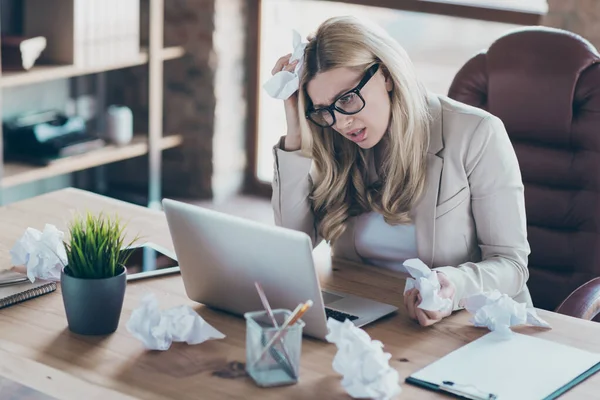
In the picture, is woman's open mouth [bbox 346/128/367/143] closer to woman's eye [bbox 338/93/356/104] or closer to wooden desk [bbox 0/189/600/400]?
woman's eye [bbox 338/93/356/104]

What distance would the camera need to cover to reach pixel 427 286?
Result: 1709 millimetres

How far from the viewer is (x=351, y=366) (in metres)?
1.44

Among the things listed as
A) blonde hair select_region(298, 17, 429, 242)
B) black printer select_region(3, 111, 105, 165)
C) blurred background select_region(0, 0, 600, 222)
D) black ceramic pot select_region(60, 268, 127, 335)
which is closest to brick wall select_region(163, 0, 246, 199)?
blurred background select_region(0, 0, 600, 222)

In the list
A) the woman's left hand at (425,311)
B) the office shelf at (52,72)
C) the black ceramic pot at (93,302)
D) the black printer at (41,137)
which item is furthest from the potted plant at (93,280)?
the black printer at (41,137)

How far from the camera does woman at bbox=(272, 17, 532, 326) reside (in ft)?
6.63

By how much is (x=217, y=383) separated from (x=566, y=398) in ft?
1.73

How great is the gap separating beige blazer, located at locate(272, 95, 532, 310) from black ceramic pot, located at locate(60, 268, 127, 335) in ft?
2.06

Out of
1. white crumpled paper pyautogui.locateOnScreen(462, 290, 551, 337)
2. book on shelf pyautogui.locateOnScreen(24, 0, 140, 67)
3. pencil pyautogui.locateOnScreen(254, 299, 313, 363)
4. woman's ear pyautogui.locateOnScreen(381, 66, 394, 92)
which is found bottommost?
white crumpled paper pyautogui.locateOnScreen(462, 290, 551, 337)

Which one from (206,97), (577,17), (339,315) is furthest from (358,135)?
(206,97)

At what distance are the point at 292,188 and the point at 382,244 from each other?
240 millimetres

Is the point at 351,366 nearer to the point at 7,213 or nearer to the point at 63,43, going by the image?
the point at 7,213

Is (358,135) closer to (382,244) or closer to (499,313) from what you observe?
(382,244)

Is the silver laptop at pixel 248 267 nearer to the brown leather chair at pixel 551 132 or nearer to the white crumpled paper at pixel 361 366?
the white crumpled paper at pixel 361 366

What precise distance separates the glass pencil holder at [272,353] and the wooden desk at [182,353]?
0.02 metres
